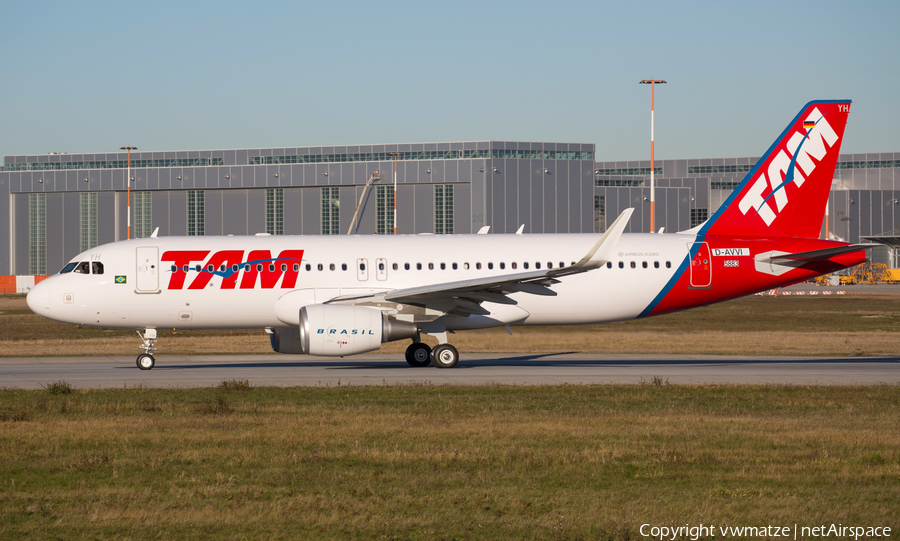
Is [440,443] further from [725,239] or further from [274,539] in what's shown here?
[725,239]

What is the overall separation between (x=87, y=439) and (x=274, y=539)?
19.7 feet

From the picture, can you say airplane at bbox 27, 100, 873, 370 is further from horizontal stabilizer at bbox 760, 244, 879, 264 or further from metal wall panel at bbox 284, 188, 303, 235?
metal wall panel at bbox 284, 188, 303, 235

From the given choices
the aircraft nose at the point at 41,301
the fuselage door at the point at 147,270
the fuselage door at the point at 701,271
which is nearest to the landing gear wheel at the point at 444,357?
the fuselage door at the point at 701,271

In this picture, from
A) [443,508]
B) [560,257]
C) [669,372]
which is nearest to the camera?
[443,508]

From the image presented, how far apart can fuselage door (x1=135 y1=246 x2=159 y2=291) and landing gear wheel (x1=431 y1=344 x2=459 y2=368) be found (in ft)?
25.4

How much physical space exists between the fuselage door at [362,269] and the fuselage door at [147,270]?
5.40m

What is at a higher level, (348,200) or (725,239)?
(348,200)

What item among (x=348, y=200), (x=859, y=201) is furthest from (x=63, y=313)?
(x=859, y=201)

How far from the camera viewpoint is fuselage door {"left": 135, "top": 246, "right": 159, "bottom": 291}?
24.0m

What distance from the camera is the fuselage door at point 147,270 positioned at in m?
24.0

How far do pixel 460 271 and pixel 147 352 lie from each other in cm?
880

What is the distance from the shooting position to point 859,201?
105 metres

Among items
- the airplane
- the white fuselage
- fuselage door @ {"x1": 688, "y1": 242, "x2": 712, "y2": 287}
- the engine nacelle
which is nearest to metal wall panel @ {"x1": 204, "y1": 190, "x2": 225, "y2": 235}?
the airplane

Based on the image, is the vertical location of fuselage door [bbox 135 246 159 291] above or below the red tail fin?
below
